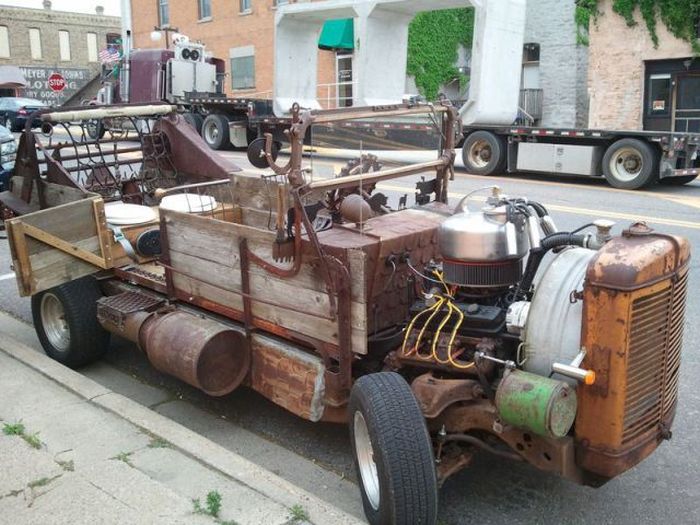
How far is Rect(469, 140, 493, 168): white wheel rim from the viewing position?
634 inches

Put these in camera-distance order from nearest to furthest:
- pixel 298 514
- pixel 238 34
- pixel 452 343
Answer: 1. pixel 298 514
2. pixel 452 343
3. pixel 238 34

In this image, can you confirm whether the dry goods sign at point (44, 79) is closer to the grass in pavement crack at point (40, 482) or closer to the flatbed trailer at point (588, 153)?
the flatbed trailer at point (588, 153)

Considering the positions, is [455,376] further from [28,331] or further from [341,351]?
[28,331]

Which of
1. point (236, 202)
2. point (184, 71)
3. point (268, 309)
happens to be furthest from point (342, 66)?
point (268, 309)

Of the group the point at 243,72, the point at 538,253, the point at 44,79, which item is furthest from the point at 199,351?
the point at 44,79

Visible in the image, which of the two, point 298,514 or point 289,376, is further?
point 289,376

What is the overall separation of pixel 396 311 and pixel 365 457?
34.4 inches

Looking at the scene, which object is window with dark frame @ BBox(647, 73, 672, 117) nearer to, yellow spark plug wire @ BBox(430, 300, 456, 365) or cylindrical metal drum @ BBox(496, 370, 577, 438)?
yellow spark plug wire @ BBox(430, 300, 456, 365)

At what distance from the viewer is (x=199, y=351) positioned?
4273 millimetres

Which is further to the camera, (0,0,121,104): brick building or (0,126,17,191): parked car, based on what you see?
(0,0,121,104): brick building

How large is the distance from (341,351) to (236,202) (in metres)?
2.57

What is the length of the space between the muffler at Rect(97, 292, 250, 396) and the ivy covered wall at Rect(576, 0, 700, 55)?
1922 centimetres

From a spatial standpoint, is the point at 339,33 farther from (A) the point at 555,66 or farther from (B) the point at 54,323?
(B) the point at 54,323

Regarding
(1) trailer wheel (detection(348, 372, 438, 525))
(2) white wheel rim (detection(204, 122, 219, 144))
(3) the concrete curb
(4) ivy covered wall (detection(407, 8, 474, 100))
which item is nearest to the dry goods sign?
(4) ivy covered wall (detection(407, 8, 474, 100))
